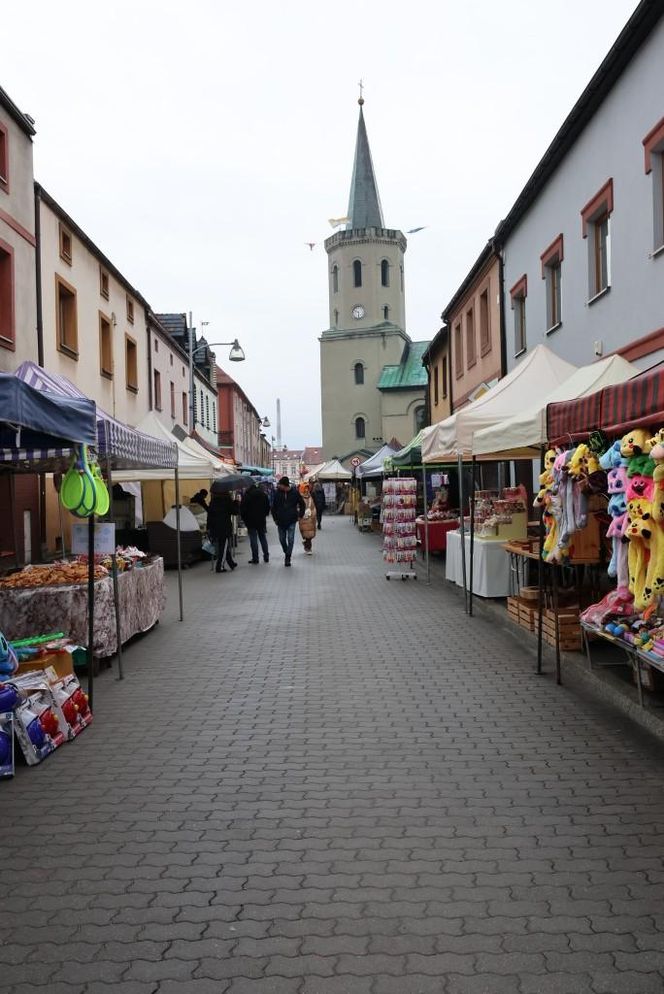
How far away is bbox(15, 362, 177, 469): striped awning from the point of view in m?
8.28

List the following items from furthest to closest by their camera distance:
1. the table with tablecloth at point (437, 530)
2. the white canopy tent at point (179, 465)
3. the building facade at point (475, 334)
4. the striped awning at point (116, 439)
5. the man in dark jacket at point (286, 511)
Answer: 1. the building facade at point (475, 334)
2. the man in dark jacket at point (286, 511)
3. the table with tablecloth at point (437, 530)
4. the white canopy tent at point (179, 465)
5. the striped awning at point (116, 439)

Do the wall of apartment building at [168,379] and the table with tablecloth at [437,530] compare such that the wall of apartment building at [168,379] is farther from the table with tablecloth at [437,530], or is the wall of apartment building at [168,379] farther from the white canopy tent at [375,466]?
the table with tablecloth at [437,530]

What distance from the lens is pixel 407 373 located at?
68.1 m

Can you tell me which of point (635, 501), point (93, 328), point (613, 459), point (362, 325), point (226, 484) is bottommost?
point (635, 501)

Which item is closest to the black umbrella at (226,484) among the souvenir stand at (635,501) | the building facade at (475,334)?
the building facade at (475,334)

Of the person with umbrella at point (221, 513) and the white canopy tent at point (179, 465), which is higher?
the white canopy tent at point (179, 465)

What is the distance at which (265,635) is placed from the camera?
1056 centimetres

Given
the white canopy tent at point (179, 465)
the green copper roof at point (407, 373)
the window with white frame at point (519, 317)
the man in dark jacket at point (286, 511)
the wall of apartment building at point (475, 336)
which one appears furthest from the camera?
the green copper roof at point (407, 373)

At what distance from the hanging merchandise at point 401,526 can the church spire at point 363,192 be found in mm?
56643

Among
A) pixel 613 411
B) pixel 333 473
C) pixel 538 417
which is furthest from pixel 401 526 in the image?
pixel 333 473

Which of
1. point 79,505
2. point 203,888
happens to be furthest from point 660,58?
point 203,888

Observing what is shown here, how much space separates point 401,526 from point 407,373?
5265cm

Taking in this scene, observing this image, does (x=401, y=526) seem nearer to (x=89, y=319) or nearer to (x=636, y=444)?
(x=89, y=319)

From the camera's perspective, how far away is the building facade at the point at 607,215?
11.2 metres
